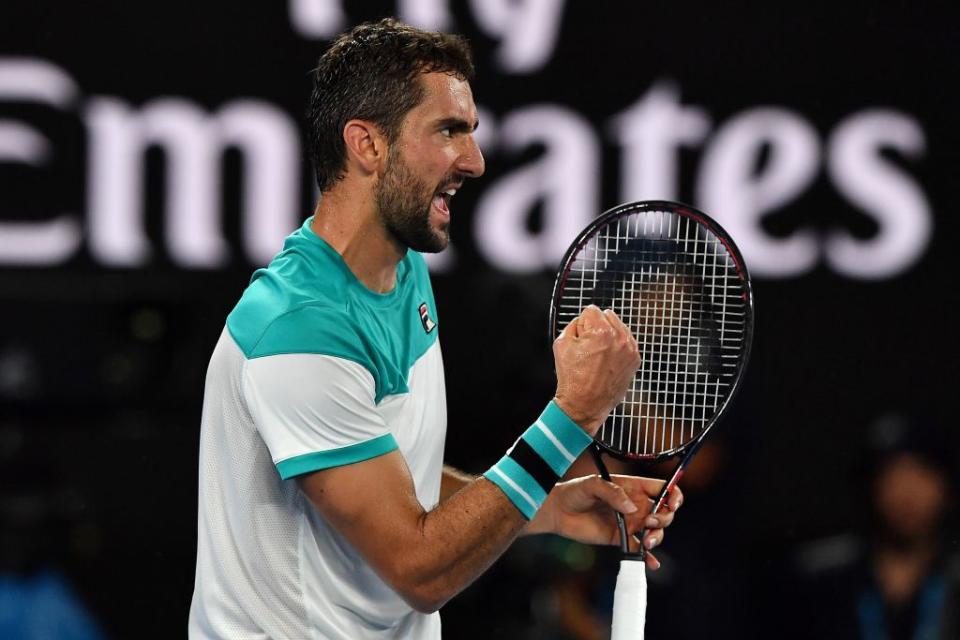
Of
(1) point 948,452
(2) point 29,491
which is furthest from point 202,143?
(1) point 948,452

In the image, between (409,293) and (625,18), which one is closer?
(409,293)

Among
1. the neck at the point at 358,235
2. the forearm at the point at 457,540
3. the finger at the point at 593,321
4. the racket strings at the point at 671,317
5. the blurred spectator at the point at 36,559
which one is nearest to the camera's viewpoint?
the forearm at the point at 457,540

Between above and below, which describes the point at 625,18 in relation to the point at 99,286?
above

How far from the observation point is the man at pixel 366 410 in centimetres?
179

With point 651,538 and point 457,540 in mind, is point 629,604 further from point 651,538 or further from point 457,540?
point 457,540

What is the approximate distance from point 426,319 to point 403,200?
0.25m

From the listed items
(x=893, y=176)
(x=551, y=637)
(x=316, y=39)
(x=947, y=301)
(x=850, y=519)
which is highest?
(x=316, y=39)

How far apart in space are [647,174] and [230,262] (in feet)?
3.84

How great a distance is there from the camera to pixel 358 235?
6.56 ft

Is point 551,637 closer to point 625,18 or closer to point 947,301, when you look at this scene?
point 947,301

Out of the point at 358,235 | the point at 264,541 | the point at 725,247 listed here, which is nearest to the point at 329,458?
the point at 264,541

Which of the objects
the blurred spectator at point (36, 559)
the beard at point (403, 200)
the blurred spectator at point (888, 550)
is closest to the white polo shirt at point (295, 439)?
the beard at point (403, 200)

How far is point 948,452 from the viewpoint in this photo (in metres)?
3.66

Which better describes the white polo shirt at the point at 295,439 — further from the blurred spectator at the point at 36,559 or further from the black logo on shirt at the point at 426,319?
the blurred spectator at the point at 36,559
